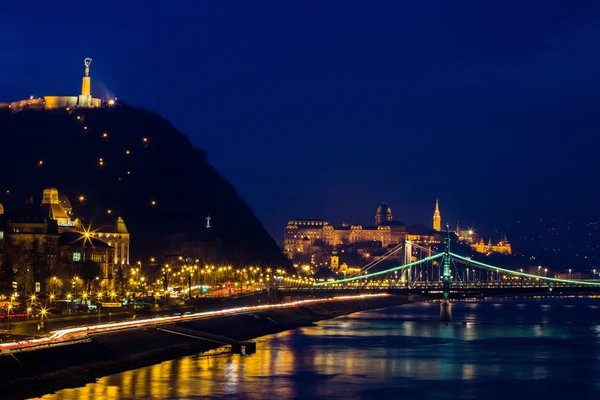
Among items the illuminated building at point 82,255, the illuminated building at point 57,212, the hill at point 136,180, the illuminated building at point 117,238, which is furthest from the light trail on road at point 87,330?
the hill at point 136,180

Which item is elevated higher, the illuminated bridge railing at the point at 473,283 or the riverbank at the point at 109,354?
the illuminated bridge railing at the point at 473,283

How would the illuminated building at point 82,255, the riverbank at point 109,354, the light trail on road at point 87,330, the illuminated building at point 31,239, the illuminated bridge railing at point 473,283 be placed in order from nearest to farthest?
the riverbank at point 109,354
the light trail on road at point 87,330
the illuminated building at point 31,239
the illuminated building at point 82,255
the illuminated bridge railing at point 473,283

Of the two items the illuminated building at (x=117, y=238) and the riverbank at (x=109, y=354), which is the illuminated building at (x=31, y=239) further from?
the illuminated building at (x=117, y=238)

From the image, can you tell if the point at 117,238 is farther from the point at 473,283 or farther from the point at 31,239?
the point at 473,283

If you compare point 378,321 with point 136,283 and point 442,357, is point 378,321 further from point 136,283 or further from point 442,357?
point 442,357

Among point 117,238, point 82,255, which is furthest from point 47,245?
point 117,238

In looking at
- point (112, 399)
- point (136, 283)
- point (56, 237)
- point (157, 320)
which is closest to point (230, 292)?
point (136, 283)
